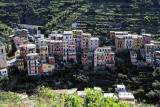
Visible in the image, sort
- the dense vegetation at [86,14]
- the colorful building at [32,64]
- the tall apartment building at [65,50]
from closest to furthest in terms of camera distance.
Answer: the colorful building at [32,64] → the tall apartment building at [65,50] → the dense vegetation at [86,14]

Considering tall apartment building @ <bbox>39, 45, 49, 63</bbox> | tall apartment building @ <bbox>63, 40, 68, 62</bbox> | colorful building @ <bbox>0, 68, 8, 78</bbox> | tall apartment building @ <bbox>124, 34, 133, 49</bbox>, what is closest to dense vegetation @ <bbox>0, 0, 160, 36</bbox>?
tall apartment building @ <bbox>124, 34, 133, 49</bbox>

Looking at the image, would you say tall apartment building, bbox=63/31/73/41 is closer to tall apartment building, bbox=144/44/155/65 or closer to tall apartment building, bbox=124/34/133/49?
tall apartment building, bbox=124/34/133/49

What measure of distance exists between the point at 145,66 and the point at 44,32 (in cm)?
1727

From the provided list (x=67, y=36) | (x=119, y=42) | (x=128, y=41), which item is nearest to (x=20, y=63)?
(x=67, y=36)

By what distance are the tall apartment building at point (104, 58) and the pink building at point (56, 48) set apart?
16.2 ft

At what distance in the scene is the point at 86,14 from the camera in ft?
123

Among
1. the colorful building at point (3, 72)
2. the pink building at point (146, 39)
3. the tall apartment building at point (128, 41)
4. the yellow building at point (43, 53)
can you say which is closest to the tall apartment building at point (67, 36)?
the yellow building at point (43, 53)

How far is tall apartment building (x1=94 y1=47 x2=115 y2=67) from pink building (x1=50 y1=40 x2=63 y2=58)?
4951mm

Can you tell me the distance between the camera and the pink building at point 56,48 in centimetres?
2764

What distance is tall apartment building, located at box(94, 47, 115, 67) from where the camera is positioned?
26281mm

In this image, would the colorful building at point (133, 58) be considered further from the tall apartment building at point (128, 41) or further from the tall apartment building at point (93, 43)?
the tall apartment building at point (93, 43)

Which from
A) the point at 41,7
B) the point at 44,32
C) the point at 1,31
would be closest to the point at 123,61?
the point at 44,32

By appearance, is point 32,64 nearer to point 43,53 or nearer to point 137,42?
point 43,53

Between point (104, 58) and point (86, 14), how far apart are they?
13.7 metres
